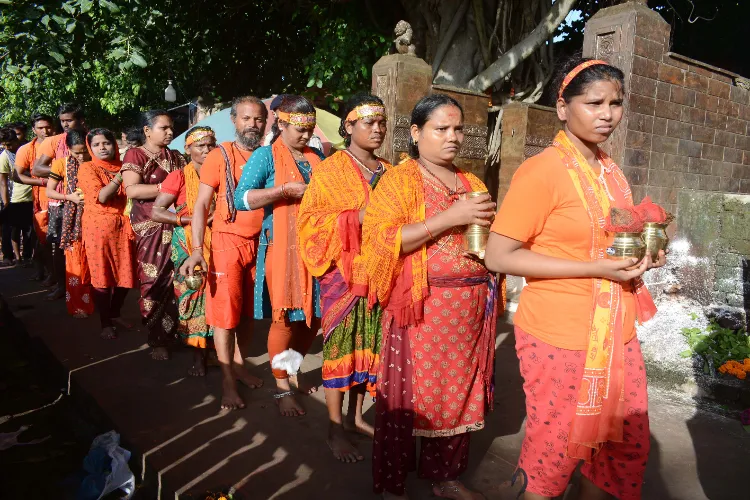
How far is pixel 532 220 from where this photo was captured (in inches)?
76.0

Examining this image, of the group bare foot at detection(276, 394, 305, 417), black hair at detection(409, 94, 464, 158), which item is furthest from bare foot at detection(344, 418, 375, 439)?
black hair at detection(409, 94, 464, 158)

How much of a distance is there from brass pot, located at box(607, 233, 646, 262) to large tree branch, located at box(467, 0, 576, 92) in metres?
5.77

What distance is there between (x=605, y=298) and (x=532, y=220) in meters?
0.36

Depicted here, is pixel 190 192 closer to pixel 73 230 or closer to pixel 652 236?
pixel 73 230

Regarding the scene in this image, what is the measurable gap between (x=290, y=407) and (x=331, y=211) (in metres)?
1.49

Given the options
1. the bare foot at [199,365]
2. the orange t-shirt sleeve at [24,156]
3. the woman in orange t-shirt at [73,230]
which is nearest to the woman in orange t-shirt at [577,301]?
the bare foot at [199,365]

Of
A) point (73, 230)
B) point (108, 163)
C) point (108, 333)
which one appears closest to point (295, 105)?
point (108, 163)

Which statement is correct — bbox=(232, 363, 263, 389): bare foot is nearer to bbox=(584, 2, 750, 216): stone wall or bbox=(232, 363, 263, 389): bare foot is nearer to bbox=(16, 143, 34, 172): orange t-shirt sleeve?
bbox=(584, 2, 750, 216): stone wall

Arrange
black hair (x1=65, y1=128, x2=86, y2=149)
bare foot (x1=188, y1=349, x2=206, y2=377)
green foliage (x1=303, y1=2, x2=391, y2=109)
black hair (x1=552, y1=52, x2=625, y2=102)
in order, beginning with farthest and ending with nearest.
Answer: green foliage (x1=303, y1=2, x2=391, y2=109) → black hair (x1=65, y1=128, x2=86, y2=149) → bare foot (x1=188, y1=349, x2=206, y2=377) → black hair (x1=552, y1=52, x2=625, y2=102)

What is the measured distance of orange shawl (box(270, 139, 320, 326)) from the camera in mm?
3393

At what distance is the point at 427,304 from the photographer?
240cm

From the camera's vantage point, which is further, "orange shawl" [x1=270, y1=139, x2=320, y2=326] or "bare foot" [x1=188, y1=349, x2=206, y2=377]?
"bare foot" [x1=188, y1=349, x2=206, y2=377]

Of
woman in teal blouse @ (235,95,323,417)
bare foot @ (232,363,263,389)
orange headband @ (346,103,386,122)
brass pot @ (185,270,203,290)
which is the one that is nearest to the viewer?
orange headband @ (346,103,386,122)

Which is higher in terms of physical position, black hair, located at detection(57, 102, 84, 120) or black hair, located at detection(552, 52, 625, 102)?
black hair, located at detection(57, 102, 84, 120)
